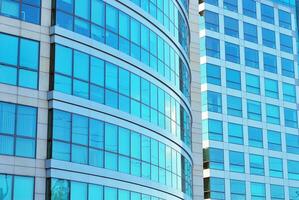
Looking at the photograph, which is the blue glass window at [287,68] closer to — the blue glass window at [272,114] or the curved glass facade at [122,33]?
the blue glass window at [272,114]

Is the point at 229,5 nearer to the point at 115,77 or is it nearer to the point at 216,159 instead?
the point at 216,159

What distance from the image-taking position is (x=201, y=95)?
54.0 meters

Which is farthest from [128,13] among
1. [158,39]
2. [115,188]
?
[115,188]

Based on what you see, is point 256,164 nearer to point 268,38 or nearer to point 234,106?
point 234,106

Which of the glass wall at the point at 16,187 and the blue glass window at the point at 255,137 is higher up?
the blue glass window at the point at 255,137

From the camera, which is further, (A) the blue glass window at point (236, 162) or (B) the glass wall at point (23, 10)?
(A) the blue glass window at point (236, 162)

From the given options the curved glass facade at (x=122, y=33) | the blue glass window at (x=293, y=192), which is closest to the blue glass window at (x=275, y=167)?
the blue glass window at (x=293, y=192)

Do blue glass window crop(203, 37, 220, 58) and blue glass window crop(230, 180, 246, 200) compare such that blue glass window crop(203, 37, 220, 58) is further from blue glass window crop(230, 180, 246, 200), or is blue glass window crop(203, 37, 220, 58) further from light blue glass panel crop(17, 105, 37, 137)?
light blue glass panel crop(17, 105, 37, 137)

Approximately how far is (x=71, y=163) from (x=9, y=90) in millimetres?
3976

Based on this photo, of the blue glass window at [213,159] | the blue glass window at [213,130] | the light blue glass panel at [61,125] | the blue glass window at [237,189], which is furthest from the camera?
the blue glass window at [237,189]

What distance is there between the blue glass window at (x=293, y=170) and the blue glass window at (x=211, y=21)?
13081 millimetres

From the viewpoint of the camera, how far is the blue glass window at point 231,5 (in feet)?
192

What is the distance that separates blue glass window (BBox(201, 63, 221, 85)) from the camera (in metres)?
54.5

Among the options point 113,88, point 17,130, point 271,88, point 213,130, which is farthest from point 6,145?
point 271,88
